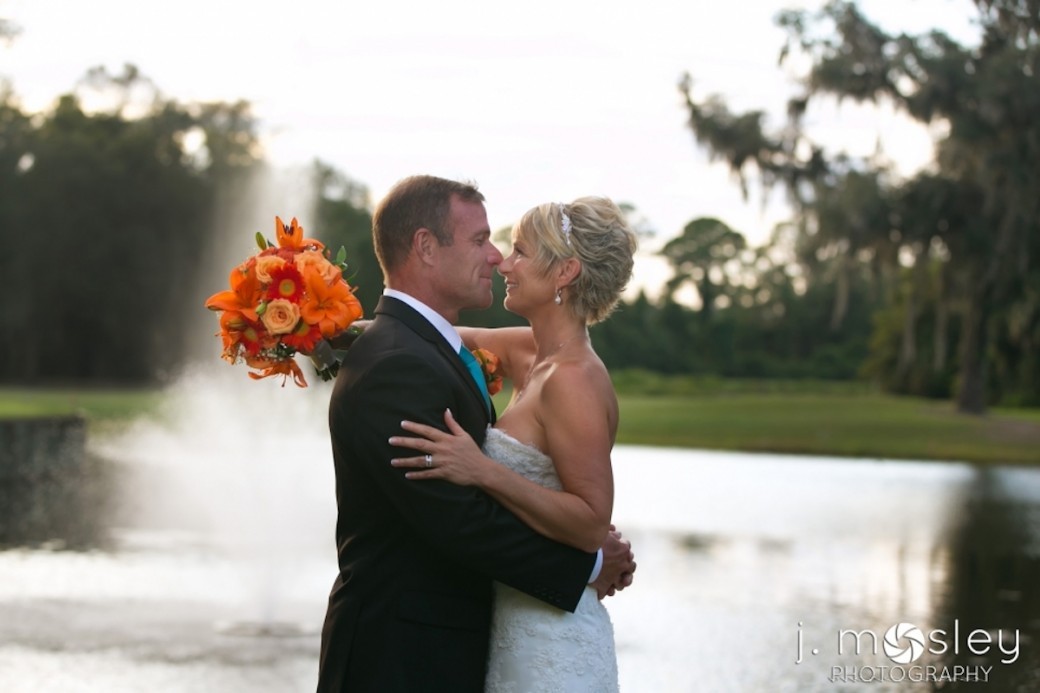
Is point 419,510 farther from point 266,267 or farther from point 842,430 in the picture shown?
point 842,430

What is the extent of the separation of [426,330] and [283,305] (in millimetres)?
366

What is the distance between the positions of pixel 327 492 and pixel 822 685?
10516mm

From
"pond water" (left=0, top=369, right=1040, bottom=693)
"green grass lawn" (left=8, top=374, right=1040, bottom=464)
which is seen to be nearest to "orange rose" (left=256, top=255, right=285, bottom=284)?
"pond water" (left=0, top=369, right=1040, bottom=693)

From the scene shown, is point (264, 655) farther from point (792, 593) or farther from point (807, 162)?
point (807, 162)

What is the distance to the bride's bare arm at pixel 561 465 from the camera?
3492mm

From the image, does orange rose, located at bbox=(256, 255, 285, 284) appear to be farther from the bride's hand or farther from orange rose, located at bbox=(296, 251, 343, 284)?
the bride's hand

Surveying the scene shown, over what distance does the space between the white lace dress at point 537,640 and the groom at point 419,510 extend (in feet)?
0.25

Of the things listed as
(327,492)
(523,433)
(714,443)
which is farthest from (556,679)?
(714,443)

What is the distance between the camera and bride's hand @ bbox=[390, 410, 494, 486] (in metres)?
3.46

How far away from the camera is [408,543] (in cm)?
359

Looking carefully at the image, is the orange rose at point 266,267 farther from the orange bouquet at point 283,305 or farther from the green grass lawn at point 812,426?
the green grass lawn at point 812,426

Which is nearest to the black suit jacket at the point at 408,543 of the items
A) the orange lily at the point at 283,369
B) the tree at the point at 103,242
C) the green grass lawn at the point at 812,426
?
the orange lily at the point at 283,369

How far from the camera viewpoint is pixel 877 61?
31906 millimetres

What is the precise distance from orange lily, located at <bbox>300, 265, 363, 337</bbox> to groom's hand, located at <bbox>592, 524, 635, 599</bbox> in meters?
0.87
